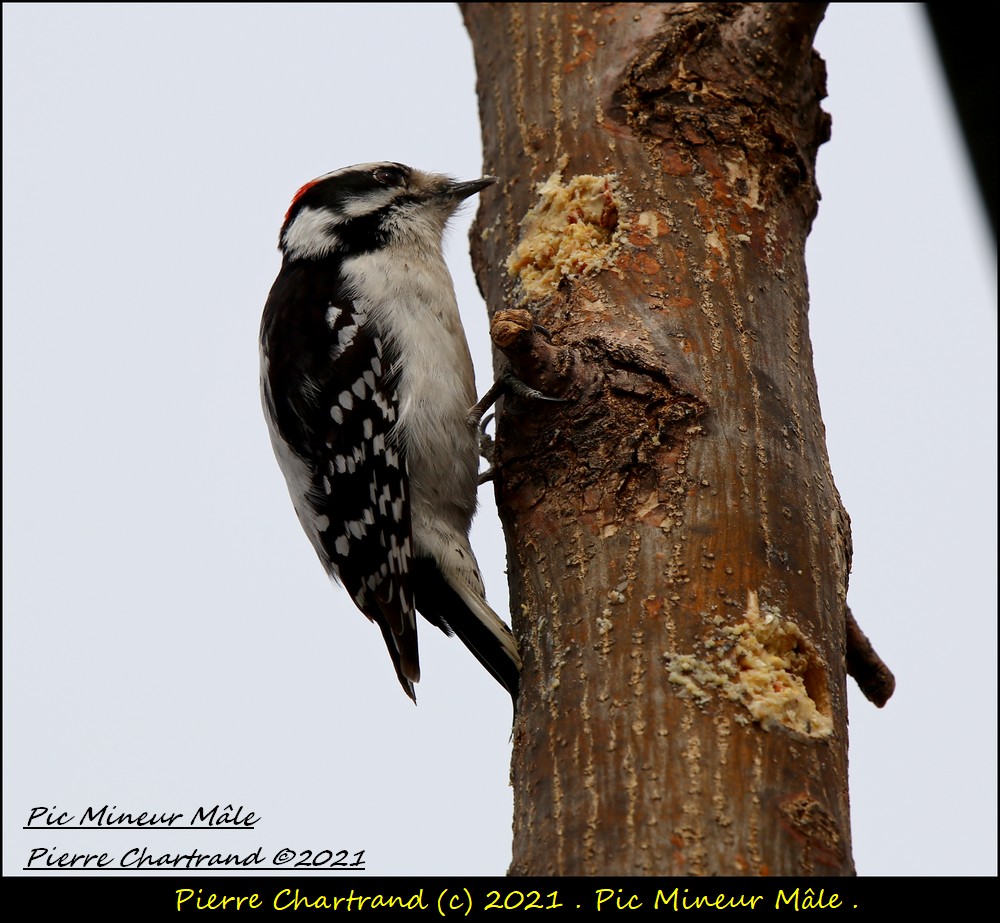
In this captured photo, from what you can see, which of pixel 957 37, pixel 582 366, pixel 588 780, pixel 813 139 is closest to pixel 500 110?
pixel 813 139

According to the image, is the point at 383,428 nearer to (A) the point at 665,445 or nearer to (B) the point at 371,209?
(B) the point at 371,209

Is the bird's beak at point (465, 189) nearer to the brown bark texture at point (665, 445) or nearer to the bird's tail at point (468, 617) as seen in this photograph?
the brown bark texture at point (665, 445)

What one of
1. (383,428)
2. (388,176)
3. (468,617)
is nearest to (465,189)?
(388,176)

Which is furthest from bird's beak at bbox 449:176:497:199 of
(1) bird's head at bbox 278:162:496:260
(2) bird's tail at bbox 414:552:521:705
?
(2) bird's tail at bbox 414:552:521:705

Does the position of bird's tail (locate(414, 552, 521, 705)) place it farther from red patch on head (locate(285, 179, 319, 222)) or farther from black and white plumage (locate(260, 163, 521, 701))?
red patch on head (locate(285, 179, 319, 222))

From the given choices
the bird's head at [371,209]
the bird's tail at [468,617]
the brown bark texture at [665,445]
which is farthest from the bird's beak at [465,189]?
the bird's tail at [468,617]
